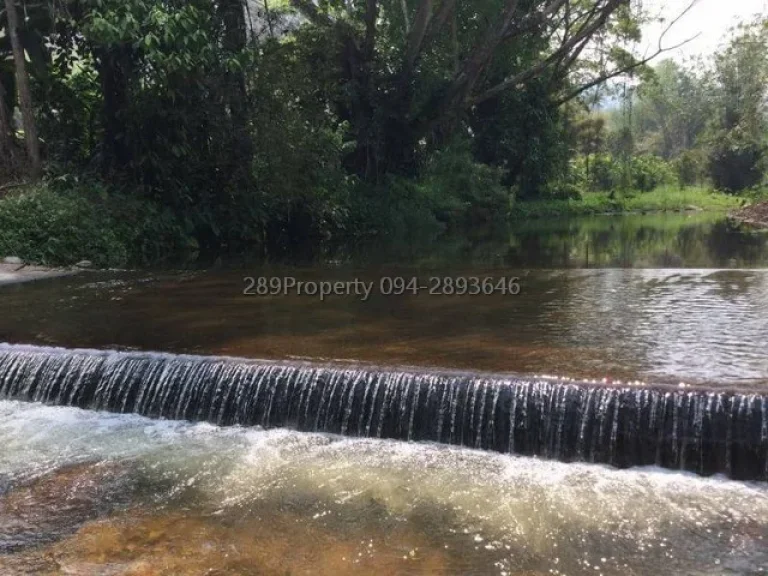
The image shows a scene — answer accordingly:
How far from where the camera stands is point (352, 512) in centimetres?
435

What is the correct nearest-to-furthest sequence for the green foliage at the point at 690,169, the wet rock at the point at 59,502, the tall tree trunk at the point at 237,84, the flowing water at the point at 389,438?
the flowing water at the point at 389,438 < the wet rock at the point at 59,502 < the tall tree trunk at the point at 237,84 < the green foliage at the point at 690,169

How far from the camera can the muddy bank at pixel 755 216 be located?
2196 centimetres

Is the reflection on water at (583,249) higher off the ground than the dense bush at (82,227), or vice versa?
the dense bush at (82,227)

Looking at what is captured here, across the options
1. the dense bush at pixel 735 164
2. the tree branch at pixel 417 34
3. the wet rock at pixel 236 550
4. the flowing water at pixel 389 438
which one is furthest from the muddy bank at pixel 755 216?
the wet rock at pixel 236 550

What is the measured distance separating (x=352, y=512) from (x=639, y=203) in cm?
3470

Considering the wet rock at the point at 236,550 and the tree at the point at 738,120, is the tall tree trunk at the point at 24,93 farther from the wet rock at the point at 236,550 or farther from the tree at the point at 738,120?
the tree at the point at 738,120

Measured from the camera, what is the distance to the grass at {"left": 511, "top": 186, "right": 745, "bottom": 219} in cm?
3118

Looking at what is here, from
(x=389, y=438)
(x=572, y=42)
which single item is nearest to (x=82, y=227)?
(x=389, y=438)

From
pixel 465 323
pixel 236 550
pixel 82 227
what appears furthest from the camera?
pixel 82 227

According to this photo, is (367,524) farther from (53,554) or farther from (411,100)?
(411,100)

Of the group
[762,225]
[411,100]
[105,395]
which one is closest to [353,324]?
[105,395]

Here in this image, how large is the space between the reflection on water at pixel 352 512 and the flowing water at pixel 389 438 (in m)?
0.02

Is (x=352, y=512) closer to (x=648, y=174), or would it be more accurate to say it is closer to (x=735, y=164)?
(x=735, y=164)

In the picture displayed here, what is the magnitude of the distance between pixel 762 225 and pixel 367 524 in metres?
20.7
